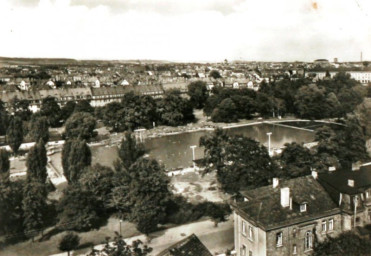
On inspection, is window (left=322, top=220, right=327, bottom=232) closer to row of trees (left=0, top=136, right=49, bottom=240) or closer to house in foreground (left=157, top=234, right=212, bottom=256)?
house in foreground (left=157, top=234, right=212, bottom=256)

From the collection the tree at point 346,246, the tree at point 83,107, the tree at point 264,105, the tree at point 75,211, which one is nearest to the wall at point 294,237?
the tree at point 346,246

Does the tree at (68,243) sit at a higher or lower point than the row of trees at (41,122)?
lower

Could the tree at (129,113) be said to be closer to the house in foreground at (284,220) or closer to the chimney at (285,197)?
the house in foreground at (284,220)

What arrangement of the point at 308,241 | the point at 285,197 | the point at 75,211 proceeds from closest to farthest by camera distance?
1. the point at 285,197
2. the point at 308,241
3. the point at 75,211

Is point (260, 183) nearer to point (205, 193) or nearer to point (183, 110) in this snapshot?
point (205, 193)

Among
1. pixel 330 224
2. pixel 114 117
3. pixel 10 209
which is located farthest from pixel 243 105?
pixel 10 209

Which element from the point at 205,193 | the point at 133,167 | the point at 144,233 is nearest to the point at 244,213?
the point at 144,233

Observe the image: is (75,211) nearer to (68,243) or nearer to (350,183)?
(68,243)
